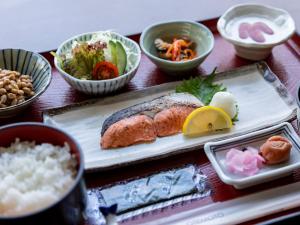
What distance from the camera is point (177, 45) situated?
5.74 ft

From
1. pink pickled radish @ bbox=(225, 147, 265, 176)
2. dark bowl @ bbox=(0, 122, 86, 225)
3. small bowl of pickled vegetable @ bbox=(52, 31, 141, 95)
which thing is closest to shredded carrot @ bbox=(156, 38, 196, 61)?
small bowl of pickled vegetable @ bbox=(52, 31, 141, 95)

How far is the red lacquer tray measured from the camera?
52.1 inches

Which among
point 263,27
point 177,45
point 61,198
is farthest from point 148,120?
point 263,27

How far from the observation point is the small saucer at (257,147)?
1.30 m

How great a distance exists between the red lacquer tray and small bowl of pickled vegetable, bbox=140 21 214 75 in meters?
0.05

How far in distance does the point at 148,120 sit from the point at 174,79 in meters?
0.27

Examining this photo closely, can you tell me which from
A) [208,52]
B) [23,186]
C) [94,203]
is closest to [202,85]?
[208,52]

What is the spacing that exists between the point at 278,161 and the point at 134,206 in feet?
1.32

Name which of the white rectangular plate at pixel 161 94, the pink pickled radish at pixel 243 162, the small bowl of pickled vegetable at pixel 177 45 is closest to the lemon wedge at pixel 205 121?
the white rectangular plate at pixel 161 94

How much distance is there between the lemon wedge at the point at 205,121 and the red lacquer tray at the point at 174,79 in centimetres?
7

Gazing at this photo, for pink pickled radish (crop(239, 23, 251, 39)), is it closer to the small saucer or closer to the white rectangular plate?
the white rectangular plate

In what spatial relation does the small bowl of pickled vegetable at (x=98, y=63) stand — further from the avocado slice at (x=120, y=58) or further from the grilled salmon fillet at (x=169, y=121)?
the grilled salmon fillet at (x=169, y=121)

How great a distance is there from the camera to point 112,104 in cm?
160

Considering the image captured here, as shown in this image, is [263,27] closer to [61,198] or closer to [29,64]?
[29,64]
